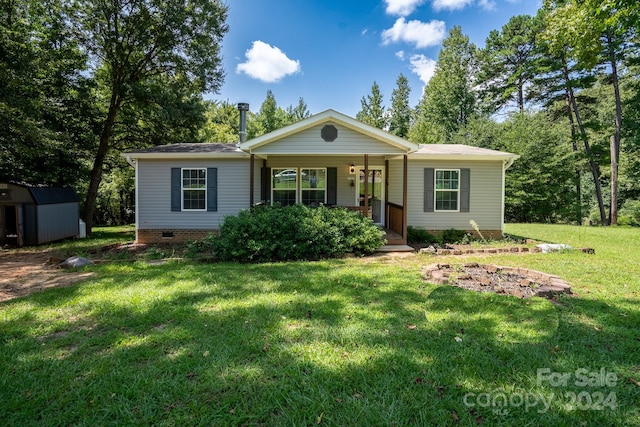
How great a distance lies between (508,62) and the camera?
22.9 m

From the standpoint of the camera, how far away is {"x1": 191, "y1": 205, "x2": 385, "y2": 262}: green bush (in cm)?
707

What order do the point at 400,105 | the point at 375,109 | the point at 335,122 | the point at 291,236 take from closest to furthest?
the point at 291,236 < the point at 335,122 < the point at 375,109 < the point at 400,105

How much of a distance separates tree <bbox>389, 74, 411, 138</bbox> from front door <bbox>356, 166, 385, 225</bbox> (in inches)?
886

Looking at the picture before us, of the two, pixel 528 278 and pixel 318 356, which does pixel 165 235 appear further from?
pixel 528 278

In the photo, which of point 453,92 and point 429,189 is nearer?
point 429,189

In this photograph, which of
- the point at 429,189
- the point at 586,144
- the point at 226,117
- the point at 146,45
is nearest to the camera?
the point at 429,189

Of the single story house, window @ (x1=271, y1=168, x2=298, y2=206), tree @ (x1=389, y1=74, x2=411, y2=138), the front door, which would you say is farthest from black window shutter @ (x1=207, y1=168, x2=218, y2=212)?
tree @ (x1=389, y1=74, x2=411, y2=138)

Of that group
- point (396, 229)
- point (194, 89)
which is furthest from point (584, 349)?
point (194, 89)

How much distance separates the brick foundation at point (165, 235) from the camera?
32.9 feet

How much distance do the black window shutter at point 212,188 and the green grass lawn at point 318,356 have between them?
17.3 ft

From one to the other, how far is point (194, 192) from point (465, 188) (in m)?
8.38

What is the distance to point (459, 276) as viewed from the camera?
536cm

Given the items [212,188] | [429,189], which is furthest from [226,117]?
[429,189]

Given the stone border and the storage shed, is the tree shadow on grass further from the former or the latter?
the storage shed
